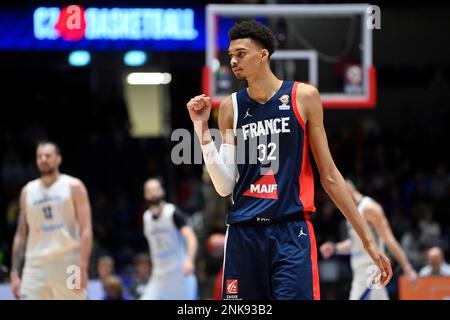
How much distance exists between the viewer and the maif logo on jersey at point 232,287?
524 cm

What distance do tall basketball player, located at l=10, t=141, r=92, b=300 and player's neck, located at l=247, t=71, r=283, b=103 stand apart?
350 cm

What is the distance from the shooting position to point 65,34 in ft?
48.2

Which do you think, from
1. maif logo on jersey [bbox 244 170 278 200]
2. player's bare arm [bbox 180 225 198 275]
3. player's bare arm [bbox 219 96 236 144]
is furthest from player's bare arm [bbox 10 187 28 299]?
maif logo on jersey [bbox 244 170 278 200]

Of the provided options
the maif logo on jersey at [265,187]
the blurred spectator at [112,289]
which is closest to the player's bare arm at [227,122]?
the maif logo on jersey at [265,187]

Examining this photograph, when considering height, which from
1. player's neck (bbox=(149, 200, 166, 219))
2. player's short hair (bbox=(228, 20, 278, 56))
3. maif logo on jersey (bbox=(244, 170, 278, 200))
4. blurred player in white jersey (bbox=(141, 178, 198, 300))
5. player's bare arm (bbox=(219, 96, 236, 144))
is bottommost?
blurred player in white jersey (bbox=(141, 178, 198, 300))

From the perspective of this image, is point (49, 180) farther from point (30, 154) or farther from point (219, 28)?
point (30, 154)

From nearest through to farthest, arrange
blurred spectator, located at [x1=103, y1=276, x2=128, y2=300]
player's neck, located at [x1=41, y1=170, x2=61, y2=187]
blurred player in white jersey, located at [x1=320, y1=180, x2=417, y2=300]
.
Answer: player's neck, located at [x1=41, y1=170, x2=61, y2=187] → blurred player in white jersey, located at [x1=320, y1=180, x2=417, y2=300] → blurred spectator, located at [x1=103, y1=276, x2=128, y2=300]

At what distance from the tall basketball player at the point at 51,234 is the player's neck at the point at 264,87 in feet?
11.5

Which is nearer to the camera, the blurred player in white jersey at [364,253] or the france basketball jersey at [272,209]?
the france basketball jersey at [272,209]

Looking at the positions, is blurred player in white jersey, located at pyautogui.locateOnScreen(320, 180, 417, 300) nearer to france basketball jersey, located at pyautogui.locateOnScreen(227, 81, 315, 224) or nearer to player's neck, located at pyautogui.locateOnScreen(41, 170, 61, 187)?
player's neck, located at pyautogui.locateOnScreen(41, 170, 61, 187)

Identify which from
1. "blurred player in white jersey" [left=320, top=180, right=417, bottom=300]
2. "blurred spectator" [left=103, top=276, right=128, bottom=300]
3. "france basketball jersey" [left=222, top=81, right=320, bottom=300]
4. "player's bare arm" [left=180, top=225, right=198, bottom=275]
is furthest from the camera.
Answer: "blurred spectator" [left=103, top=276, right=128, bottom=300]

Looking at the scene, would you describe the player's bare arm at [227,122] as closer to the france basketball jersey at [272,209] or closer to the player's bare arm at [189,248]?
the france basketball jersey at [272,209]

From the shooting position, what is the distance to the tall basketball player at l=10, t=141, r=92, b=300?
8492 millimetres

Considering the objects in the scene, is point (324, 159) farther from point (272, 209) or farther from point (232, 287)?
point (232, 287)
